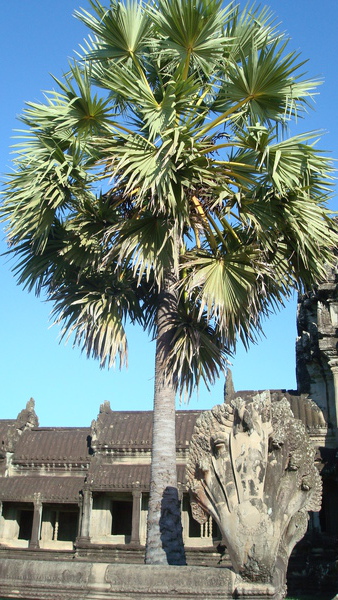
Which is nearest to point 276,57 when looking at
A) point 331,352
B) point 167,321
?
point 167,321

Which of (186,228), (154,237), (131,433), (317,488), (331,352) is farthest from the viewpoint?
(131,433)

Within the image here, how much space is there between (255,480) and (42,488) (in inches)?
611

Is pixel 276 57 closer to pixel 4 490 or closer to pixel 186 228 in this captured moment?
pixel 186 228

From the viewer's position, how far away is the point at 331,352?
1850cm

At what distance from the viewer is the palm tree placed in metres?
9.84

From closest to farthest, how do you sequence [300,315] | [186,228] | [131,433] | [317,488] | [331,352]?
[317,488] < [186,228] < [331,352] < [131,433] < [300,315]

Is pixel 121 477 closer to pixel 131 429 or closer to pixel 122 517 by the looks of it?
pixel 131 429

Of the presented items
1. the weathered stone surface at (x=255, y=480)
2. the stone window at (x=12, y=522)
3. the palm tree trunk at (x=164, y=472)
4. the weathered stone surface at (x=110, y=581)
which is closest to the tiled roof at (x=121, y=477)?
the stone window at (x=12, y=522)

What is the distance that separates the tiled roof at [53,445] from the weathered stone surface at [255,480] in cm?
1436

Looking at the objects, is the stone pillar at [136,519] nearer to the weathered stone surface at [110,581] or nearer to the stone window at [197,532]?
the stone window at [197,532]

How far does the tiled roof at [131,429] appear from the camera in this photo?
64.4ft

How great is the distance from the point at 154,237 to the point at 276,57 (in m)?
3.33

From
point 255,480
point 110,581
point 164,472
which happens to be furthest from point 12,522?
point 255,480

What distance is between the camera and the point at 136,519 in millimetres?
18531
